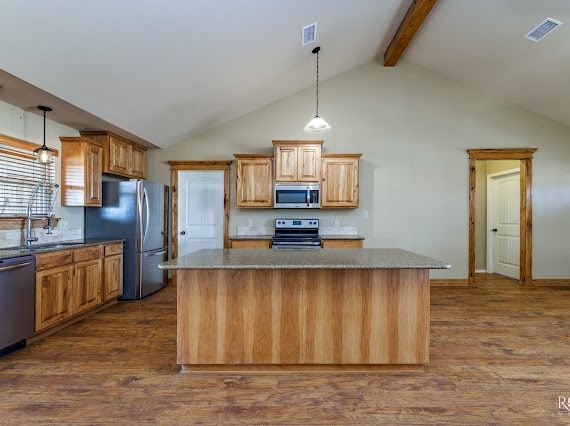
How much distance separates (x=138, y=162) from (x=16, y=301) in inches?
113

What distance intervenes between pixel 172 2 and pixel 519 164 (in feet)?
19.5

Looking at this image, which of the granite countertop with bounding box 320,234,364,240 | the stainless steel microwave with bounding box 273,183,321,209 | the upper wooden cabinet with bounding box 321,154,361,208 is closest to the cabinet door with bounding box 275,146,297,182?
the stainless steel microwave with bounding box 273,183,321,209

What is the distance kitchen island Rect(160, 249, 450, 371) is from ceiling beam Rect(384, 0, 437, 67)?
305cm

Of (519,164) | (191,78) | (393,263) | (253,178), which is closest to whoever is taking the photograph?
(393,263)

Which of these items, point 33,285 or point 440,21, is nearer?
point 33,285

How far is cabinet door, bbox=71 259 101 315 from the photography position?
3.40 m

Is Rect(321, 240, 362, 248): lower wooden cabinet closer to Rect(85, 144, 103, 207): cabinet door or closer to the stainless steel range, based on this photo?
the stainless steel range

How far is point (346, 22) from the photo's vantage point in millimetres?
3812

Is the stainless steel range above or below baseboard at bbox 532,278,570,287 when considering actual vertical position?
above

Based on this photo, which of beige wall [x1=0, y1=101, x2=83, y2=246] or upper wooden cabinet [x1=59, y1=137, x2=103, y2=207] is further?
upper wooden cabinet [x1=59, y1=137, x2=103, y2=207]

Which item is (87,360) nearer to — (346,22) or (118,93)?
(118,93)

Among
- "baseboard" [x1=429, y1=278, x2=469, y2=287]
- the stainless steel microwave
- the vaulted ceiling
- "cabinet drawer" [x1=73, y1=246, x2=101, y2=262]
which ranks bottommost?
"baseboard" [x1=429, y1=278, x2=469, y2=287]

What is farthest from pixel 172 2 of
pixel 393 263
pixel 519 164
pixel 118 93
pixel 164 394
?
pixel 519 164

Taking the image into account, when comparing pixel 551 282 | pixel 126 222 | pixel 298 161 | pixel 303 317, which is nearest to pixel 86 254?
pixel 126 222
